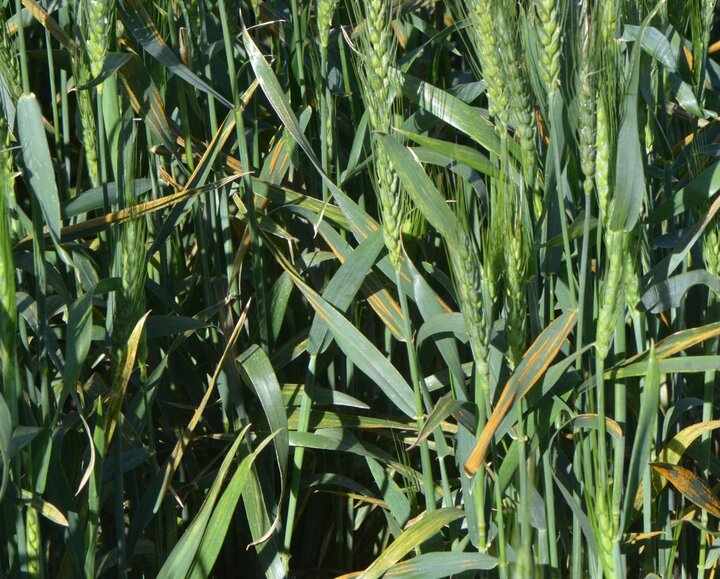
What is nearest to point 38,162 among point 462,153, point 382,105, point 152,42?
point 152,42

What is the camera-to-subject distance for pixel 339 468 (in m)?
1.38

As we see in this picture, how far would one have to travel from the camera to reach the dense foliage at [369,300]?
991 mm

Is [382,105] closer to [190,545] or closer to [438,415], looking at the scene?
Result: [438,415]

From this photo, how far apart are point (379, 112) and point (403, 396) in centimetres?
35

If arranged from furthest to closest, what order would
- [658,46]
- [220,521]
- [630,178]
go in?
[658,46] < [220,521] < [630,178]

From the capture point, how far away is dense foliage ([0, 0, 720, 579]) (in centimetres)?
99

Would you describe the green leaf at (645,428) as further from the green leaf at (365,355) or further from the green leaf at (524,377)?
the green leaf at (365,355)

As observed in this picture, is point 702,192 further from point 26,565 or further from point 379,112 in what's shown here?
point 26,565

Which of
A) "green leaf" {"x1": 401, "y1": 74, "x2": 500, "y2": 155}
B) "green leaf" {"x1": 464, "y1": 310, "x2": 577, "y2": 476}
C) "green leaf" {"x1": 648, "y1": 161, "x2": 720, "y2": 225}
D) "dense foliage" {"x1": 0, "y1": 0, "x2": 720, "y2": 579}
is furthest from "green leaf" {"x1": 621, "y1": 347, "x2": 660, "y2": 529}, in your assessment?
"green leaf" {"x1": 401, "y1": 74, "x2": 500, "y2": 155}

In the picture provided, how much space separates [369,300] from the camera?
3.97 feet

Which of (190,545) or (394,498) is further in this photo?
(394,498)

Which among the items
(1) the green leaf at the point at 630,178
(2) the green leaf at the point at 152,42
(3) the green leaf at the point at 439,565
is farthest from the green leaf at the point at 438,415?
(2) the green leaf at the point at 152,42

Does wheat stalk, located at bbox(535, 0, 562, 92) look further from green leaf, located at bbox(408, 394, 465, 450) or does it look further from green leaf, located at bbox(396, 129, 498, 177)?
green leaf, located at bbox(408, 394, 465, 450)

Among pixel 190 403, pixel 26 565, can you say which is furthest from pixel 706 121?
pixel 26 565
